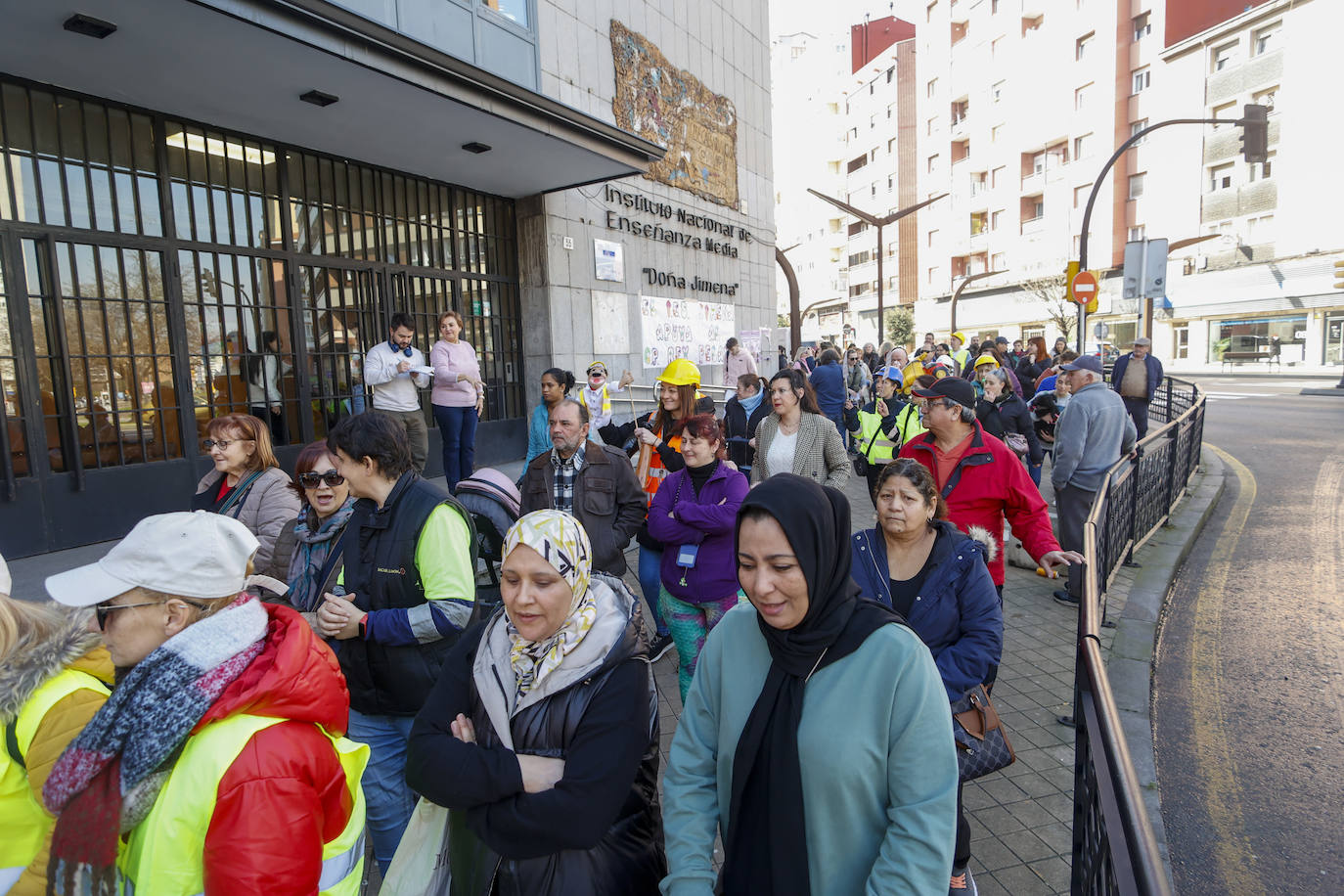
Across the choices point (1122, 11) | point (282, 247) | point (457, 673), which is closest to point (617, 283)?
point (282, 247)

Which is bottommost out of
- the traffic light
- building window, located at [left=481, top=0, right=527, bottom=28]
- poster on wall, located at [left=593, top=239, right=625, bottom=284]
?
poster on wall, located at [left=593, top=239, right=625, bottom=284]

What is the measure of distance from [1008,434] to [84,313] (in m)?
8.83

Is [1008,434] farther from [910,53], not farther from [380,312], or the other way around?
[910,53]

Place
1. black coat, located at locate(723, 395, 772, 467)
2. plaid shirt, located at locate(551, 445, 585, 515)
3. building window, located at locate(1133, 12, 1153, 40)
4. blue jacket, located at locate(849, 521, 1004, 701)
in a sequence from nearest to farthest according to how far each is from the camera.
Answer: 1. blue jacket, located at locate(849, 521, 1004, 701)
2. plaid shirt, located at locate(551, 445, 585, 515)
3. black coat, located at locate(723, 395, 772, 467)
4. building window, located at locate(1133, 12, 1153, 40)

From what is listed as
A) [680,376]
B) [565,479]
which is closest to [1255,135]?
[680,376]

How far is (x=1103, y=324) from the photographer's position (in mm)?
39219

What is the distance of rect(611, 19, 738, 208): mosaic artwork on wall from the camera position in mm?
13008

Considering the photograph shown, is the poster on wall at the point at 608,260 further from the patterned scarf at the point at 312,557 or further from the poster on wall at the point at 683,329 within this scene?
the patterned scarf at the point at 312,557

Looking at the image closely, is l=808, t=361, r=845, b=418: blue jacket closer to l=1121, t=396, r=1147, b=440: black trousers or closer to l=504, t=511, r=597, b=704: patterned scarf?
l=1121, t=396, r=1147, b=440: black trousers

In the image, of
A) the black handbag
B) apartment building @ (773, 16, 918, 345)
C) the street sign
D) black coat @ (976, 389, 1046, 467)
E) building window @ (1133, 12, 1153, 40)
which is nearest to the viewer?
the black handbag

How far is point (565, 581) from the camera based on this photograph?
1.98 meters

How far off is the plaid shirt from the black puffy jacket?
2143 millimetres

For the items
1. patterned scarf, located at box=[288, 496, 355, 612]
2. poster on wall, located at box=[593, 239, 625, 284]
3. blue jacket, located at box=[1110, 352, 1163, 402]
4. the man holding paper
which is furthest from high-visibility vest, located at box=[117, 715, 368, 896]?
blue jacket, located at box=[1110, 352, 1163, 402]

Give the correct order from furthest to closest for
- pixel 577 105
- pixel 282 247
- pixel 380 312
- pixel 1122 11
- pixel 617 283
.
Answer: pixel 1122 11, pixel 617 283, pixel 577 105, pixel 380 312, pixel 282 247
